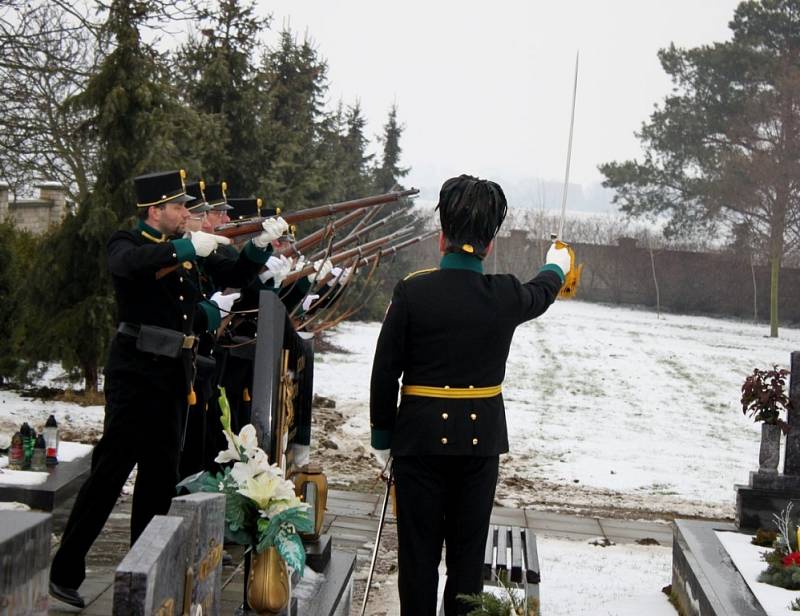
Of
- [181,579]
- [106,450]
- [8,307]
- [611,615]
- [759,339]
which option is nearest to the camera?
[181,579]

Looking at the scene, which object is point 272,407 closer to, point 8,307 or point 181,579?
point 181,579

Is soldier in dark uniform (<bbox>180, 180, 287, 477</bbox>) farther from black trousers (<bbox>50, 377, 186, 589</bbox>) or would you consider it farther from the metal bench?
the metal bench

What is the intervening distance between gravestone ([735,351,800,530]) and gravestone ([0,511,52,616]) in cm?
516

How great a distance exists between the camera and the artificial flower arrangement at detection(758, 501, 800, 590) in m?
5.25

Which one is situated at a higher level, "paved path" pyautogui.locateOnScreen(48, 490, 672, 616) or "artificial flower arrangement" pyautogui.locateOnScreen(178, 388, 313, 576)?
"artificial flower arrangement" pyautogui.locateOnScreen(178, 388, 313, 576)

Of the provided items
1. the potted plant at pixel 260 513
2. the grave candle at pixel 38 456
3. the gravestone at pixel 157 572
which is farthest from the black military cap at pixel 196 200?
the gravestone at pixel 157 572

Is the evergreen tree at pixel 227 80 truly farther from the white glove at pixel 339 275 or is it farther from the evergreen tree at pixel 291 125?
the white glove at pixel 339 275

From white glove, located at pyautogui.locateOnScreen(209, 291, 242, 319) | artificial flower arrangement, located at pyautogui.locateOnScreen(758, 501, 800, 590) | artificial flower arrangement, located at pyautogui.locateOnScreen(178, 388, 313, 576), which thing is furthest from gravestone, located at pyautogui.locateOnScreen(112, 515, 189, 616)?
artificial flower arrangement, located at pyautogui.locateOnScreen(758, 501, 800, 590)

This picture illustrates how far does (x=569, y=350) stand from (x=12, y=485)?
16369 mm

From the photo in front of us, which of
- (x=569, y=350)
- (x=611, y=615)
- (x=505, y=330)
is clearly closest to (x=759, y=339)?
(x=569, y=350)

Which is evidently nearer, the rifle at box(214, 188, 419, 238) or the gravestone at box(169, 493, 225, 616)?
the gravestone at box(169, 493, 225, 616)

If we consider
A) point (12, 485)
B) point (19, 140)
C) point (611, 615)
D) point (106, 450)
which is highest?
point (19, 140)

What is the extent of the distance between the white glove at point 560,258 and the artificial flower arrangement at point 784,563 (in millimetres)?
1985

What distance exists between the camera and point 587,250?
36.4 metres
